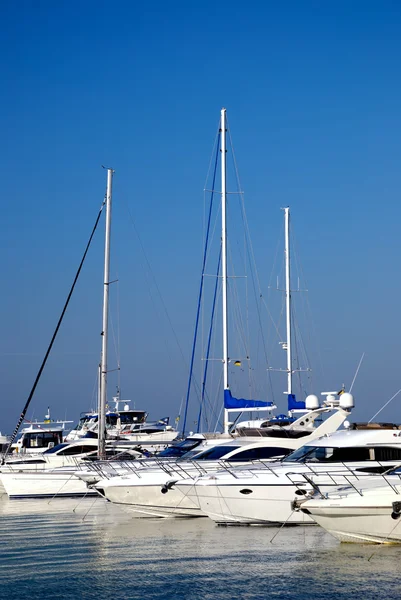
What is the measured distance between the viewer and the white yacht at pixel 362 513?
59.1 ft

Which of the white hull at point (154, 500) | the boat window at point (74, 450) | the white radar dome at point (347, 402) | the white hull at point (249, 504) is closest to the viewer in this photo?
the white hull at point (249, 504)

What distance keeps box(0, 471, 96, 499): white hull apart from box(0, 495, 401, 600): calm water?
928 cm

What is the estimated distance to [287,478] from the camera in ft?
71.9

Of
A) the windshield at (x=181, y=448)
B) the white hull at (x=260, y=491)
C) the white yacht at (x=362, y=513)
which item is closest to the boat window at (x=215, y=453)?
the windshield at (x=181, y=448)

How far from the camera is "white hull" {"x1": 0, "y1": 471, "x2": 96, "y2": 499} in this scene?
33.7 m

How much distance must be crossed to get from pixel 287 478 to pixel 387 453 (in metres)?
2.68

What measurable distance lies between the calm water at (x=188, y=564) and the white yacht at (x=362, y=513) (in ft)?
0.88

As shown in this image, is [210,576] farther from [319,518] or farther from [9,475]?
[9,475]

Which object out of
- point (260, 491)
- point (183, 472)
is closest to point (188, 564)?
point (260, 491)

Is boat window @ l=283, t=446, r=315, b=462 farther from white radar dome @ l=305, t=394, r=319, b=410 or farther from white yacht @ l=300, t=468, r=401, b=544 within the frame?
white radar dome @ l=305, t=394, r=319, b=410

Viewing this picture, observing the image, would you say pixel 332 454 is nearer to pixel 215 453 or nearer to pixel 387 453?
pixel 387 453

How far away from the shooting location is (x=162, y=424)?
59250 mm

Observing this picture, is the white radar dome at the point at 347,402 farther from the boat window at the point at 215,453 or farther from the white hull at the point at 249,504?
the white hull at the point at 249,504

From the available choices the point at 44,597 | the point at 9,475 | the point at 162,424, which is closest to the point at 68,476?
the point at 9,475
